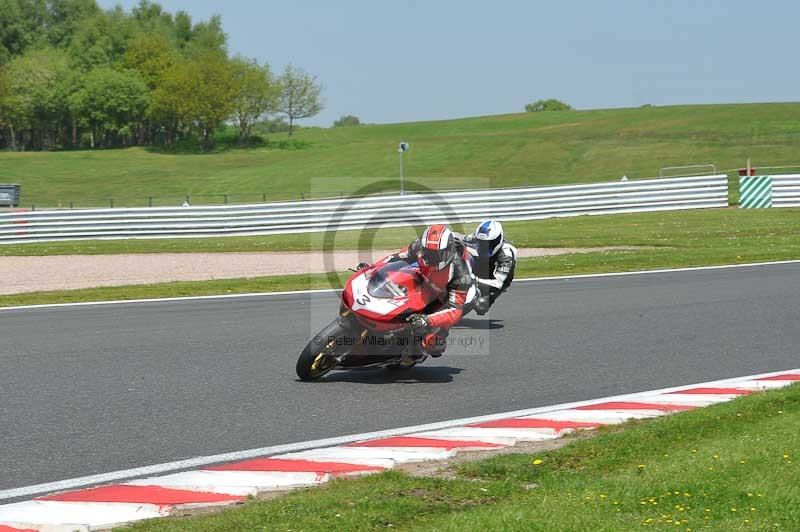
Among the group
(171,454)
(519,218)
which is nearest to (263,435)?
(171,454)

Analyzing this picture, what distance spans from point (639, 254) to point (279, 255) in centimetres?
798

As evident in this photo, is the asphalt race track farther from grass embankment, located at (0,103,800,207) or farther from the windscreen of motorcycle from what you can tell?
grass embankment, located at (0,103,800,207)

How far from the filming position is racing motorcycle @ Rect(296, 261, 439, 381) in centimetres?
908

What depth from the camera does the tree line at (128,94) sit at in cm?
10406

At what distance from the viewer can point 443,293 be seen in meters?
9.32

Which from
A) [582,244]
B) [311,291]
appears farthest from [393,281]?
[582,244]

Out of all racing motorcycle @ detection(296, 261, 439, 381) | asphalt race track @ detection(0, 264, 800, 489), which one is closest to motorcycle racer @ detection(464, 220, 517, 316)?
asphalt race track @ detection(0, 264, 800, 489)

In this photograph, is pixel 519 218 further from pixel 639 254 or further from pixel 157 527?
pixel 157 527

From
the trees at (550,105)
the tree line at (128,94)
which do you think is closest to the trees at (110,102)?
the tree line at (128,94)

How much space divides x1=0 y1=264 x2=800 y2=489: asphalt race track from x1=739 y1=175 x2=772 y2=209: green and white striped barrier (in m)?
20.1

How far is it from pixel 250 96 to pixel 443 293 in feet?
328

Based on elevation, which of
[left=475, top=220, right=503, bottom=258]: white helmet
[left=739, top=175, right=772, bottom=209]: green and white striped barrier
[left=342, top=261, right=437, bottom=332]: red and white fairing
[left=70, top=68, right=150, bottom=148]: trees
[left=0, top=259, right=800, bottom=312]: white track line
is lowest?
[left=0, top=259, right=800, bottom=312]: white track line

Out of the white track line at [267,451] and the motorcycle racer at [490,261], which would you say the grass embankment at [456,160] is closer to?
the motorcycle racer at [490,261]

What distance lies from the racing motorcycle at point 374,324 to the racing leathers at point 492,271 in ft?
8.97
